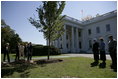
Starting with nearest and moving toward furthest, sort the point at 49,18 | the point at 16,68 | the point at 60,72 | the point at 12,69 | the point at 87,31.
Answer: the point at 60,72
the point at 12,69
the point at 16,68
the point at 49,18
the point at 87,31

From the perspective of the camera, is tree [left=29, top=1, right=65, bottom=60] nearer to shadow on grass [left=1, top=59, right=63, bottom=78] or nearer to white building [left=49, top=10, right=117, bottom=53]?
shadow on grass [left=1, top=59, right=63, bottom=78]

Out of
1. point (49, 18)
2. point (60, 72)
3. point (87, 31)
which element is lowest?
point (60, 72)

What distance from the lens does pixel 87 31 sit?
37.8m

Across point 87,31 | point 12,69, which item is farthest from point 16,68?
point 87,31

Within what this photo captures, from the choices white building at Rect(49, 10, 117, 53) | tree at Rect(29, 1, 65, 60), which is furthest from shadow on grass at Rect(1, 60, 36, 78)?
white building at Rect(49, 10, 117, 53)

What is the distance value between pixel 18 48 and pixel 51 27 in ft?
11.7

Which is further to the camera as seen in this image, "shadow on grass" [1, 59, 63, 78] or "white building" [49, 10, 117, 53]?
"white building" [49, 10, 117, 53]

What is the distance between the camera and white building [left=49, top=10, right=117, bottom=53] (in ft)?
103

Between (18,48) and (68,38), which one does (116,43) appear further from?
(68,38)

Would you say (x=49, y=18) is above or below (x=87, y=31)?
below

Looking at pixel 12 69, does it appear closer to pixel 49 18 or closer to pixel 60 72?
pixel 60 72

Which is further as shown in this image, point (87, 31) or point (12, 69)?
point (87, 31)

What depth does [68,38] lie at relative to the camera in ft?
136

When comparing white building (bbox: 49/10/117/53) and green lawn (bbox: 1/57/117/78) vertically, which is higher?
white building (bbox: 49/10/117/53)
